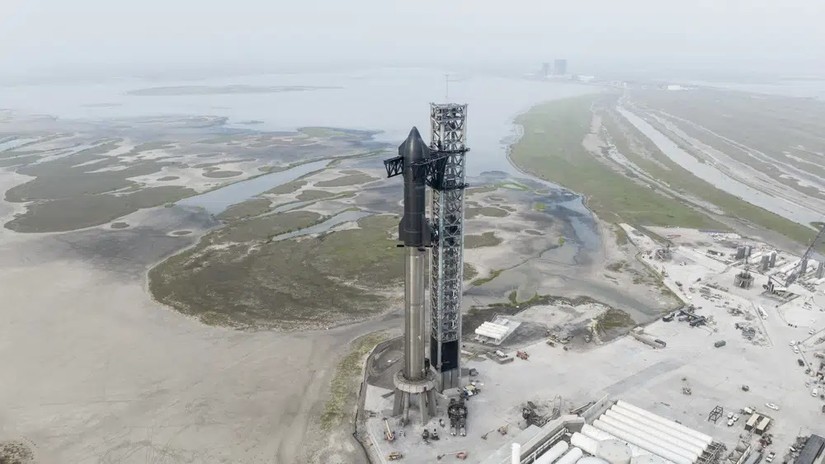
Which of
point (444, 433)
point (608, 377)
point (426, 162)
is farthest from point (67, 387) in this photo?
A: point (608, 377)

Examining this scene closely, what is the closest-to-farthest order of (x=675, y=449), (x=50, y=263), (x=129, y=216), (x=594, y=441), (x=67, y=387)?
1. (x=594, y=441)
2. (x=675, y=449)
3. (x=67, y=387)
4. (x=50, y=263)
5. (x=129, y=216)

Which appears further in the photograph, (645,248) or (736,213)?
(736,213)

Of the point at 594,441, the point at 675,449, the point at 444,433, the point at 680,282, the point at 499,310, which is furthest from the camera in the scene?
the point at 680,282

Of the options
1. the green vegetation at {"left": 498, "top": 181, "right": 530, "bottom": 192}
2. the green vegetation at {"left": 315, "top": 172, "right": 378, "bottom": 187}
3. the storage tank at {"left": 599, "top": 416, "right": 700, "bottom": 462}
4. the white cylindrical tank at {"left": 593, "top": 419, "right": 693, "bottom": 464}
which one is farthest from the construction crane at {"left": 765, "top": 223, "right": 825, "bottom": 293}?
the green vegetation at {"left": 315, "top": 172, "right": 378, "bottom": 187}

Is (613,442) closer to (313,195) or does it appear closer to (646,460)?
(646,460)

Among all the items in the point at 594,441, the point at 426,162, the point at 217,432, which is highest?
the point at 426,162

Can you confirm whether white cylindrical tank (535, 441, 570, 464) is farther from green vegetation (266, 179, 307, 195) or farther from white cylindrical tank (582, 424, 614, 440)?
green vegetation (266, 179, 307, 195)

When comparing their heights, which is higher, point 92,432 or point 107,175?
point 107,175

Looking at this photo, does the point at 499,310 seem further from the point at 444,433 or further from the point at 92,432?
the point at 92,432
